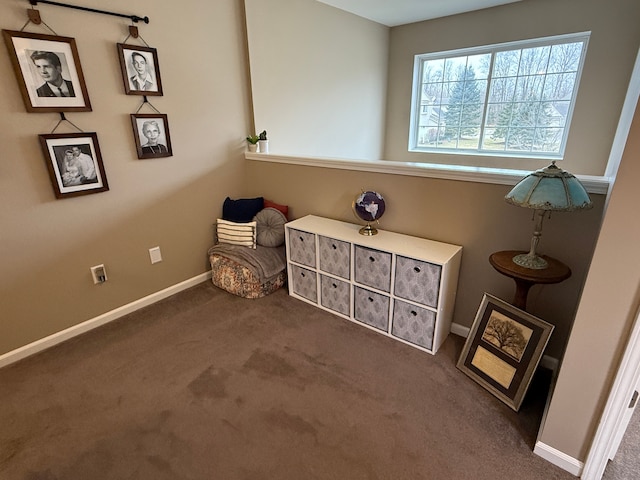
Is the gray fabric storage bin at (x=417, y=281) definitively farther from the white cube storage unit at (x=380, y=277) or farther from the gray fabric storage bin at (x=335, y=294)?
the gray fabric storage bin at (x=335, y=294)

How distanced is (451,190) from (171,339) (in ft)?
6.89

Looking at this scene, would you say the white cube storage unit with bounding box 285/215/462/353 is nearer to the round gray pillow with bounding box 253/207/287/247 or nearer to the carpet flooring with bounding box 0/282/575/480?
the carpet flooring with bounding box 0/282/575/480

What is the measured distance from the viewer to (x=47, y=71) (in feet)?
6.23

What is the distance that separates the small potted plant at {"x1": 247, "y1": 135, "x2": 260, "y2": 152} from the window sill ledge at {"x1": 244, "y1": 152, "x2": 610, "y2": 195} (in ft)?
1.07

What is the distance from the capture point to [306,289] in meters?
2.67

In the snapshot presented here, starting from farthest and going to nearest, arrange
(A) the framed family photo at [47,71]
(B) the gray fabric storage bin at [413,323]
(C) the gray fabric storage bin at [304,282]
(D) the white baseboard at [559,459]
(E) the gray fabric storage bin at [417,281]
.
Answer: (C) the gray fabric storage bin at [304,282], (B) the gray fabric storage bin at [413,323], (E) the gray fabric storage bin at [417,281], (A) the framed family photo at [47,71], (D) the white baseboard at [559,459]

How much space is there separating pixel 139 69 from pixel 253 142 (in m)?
1.04

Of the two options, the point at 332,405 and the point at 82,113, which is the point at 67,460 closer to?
the point at 332,405

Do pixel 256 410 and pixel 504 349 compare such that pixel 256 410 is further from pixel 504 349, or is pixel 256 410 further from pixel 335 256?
pixel 504 349

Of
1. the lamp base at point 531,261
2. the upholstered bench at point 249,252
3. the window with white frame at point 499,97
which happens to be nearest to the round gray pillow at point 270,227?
the upholstered bench at point 249,252

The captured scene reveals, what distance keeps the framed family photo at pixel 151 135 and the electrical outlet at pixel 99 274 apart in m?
Result: 0.86

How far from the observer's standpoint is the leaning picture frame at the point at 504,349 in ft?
5.31

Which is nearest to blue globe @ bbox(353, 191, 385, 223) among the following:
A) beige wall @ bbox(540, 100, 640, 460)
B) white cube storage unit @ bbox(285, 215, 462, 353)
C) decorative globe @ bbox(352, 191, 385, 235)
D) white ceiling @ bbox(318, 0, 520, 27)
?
decorative globe @ bbox(352, 191, 385, 235)

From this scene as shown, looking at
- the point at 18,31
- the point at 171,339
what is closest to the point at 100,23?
the point at 18,31
